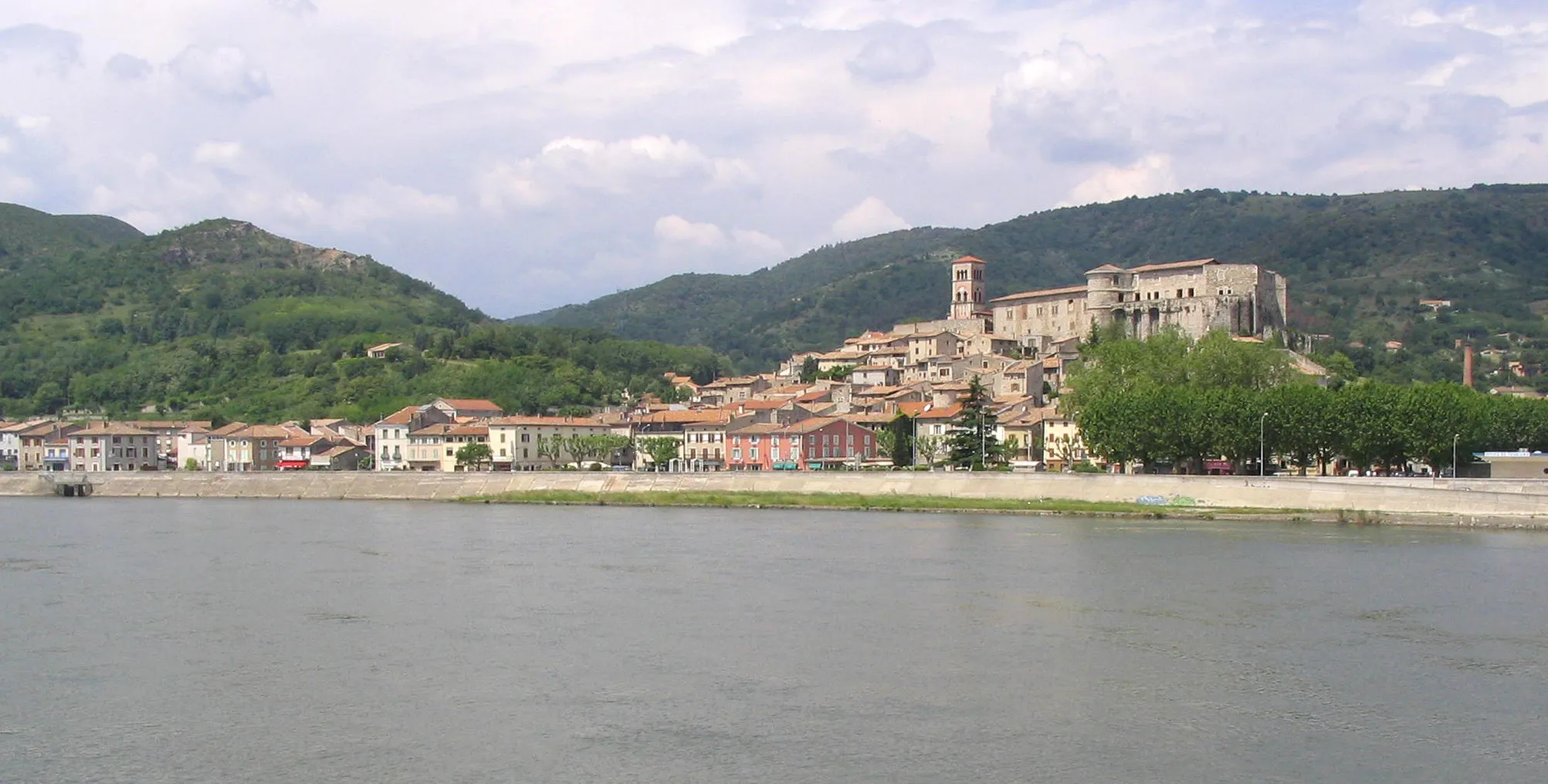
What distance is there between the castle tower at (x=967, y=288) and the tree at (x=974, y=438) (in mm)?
36825

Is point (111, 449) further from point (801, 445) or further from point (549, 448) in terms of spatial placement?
point (801, 445)

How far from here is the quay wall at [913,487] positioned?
44906 millimetres

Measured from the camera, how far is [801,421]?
76.2 metres

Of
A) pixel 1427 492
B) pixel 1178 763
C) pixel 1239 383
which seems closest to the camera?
pixel 1178 763

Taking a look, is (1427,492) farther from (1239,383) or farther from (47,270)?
(47,270)

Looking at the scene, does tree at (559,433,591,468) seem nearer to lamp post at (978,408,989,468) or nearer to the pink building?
the pink building

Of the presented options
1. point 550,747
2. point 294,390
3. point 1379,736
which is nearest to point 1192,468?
point 1379,736

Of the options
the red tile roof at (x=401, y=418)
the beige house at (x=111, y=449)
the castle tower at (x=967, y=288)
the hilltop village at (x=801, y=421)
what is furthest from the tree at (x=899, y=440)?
the beige house at (x=111, y=449)

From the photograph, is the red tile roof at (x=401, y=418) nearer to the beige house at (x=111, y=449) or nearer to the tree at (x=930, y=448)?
the beige house at (x=111, y=449)

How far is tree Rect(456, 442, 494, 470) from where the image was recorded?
247ft

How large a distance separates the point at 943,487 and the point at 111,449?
5299 cm

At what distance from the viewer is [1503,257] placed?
6821 inches

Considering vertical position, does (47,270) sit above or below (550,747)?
above

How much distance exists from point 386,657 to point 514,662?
205 cm
